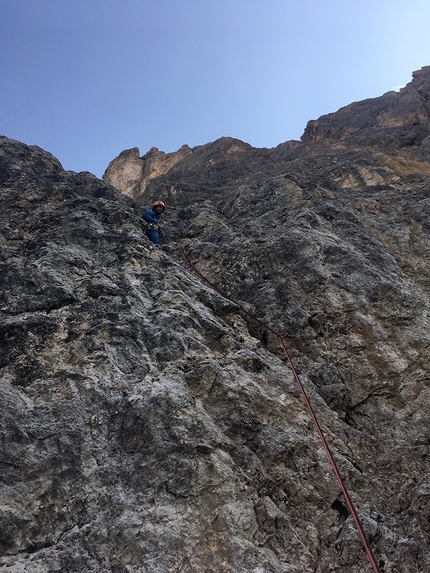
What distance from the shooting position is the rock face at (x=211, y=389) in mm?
3832

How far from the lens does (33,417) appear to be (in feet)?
14.9

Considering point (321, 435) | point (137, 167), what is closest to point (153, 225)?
point (321, 435)

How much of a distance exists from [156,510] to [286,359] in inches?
132

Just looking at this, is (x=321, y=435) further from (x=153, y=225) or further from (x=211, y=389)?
(x=153, y=225)

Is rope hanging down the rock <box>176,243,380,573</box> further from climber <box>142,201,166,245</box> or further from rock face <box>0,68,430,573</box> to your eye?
climber <box>142,201,166,245</box>

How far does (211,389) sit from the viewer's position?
17.3 ft

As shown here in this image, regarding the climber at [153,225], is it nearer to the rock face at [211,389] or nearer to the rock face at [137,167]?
the rock face at [211,389]

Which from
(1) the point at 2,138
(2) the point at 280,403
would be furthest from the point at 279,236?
(1) the point at 2,138

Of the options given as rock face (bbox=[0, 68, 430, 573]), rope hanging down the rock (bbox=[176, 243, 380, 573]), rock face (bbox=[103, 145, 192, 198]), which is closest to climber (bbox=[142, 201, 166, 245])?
rock face (bbox=[0, 68, 430, 573])

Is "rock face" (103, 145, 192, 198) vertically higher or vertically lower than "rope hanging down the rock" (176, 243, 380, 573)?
higher

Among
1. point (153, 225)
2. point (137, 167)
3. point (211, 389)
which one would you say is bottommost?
point (211, 389)

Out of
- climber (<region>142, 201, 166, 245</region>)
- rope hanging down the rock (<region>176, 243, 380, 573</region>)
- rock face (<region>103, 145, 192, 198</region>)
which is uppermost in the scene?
rock face (<region>103, 145, 192, 198</region>)

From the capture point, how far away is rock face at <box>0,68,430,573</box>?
3.83 meters

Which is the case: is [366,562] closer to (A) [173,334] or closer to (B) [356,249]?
(A) [173,334]
